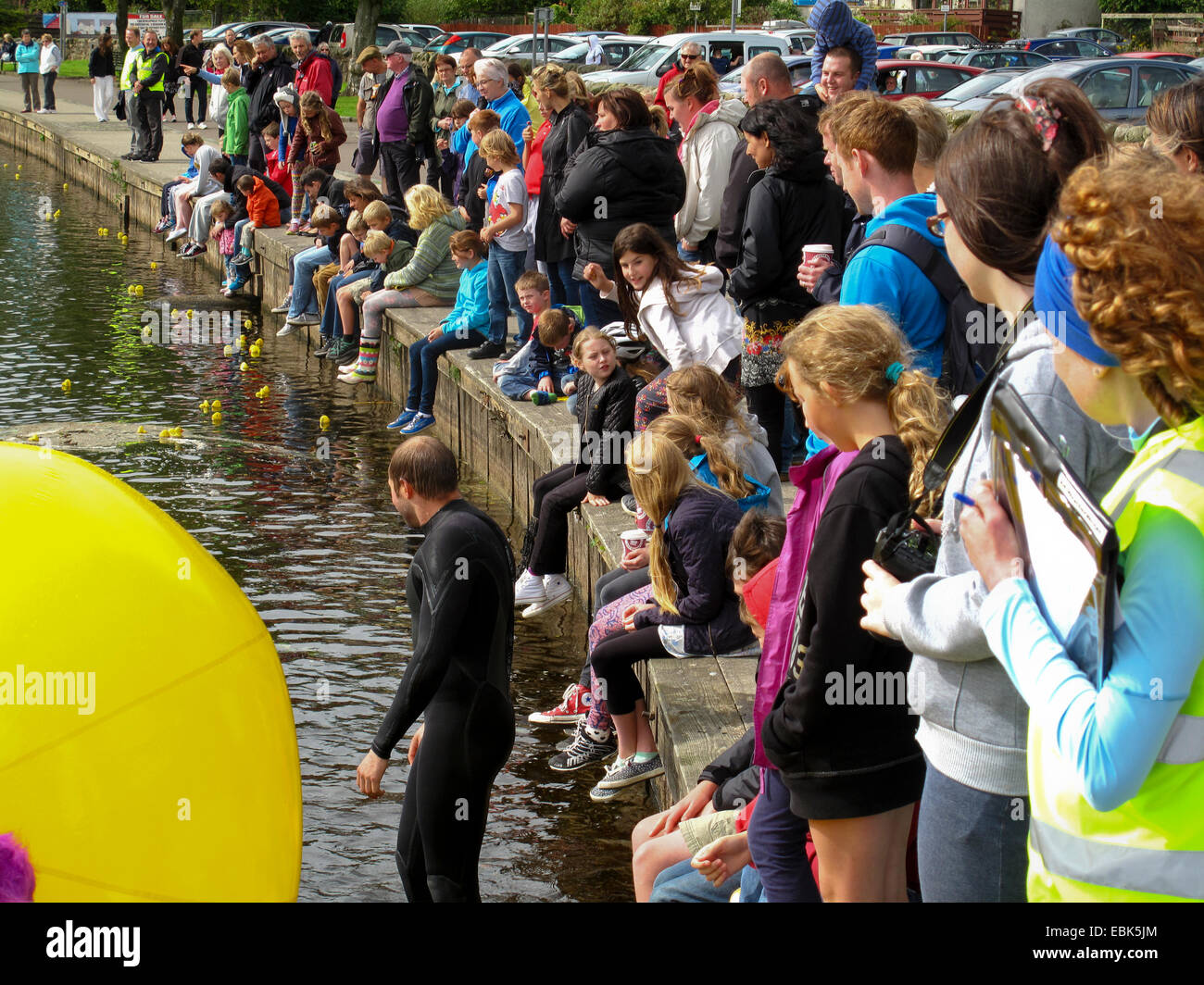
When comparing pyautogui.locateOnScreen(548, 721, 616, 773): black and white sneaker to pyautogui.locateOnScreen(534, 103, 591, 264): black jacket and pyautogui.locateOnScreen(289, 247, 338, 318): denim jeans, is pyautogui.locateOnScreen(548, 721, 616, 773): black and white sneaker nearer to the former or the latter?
pyautogui.locateOnScreen(534, 103, 591, 264): black jacket

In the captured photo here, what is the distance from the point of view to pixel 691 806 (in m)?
Result: 4.25

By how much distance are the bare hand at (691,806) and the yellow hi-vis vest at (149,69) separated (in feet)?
68.3

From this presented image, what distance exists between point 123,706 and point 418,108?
13.2m

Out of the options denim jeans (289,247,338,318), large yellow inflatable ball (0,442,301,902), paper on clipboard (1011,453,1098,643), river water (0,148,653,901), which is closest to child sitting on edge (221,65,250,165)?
river water (0,148,653,901)

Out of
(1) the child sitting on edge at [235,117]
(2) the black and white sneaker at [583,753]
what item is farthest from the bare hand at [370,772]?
(1) the child sitting on edge at [235,117]

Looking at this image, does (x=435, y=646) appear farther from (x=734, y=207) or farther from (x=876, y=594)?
(x=734, y=207)

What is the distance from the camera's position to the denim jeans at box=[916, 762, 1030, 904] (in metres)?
2.60

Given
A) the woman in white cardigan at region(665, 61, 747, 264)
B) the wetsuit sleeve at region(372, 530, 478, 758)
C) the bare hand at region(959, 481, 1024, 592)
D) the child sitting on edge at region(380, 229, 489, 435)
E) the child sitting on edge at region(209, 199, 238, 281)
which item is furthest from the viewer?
the child sitting on edge at region(209, 199, 238, 281)

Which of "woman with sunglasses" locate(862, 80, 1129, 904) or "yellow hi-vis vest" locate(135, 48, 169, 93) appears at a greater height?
"yellow hi-vis vest" locate(135, 48, 169, 93)

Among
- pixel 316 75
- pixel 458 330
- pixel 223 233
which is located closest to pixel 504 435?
pixel 458 330

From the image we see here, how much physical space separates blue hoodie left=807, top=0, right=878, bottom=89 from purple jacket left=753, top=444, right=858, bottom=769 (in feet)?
15.8

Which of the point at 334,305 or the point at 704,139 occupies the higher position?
the point at 704,139

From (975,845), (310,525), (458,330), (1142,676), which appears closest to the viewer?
(1142,676)

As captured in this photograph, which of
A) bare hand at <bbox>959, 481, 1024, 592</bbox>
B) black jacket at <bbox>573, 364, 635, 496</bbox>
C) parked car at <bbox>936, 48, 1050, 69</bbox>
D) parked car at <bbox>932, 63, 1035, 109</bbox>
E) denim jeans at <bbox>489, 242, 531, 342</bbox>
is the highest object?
parked car at <bbox>936, 48, 1050, 69</bbox>
